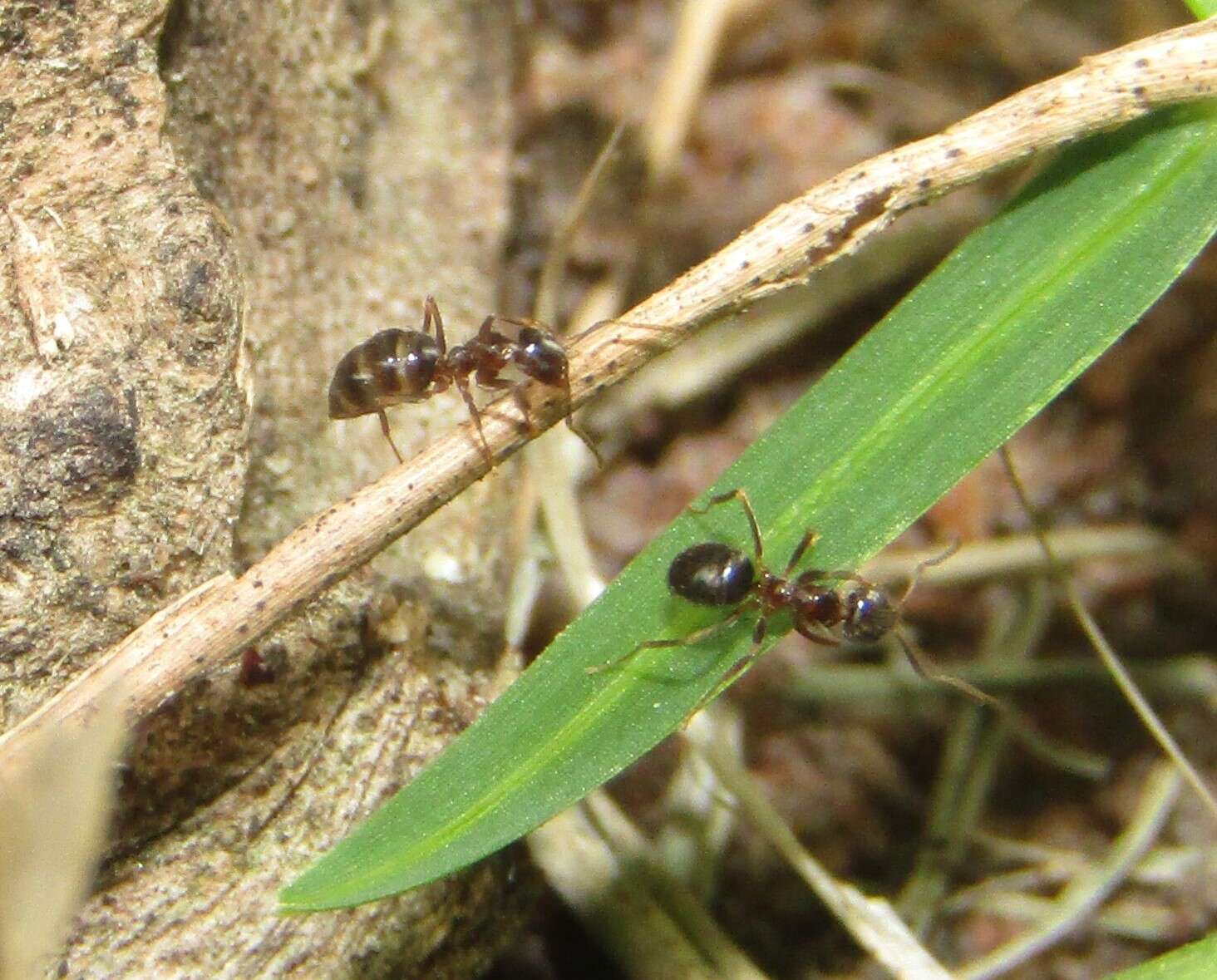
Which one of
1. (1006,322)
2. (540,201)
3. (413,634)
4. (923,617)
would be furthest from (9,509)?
(923,617)

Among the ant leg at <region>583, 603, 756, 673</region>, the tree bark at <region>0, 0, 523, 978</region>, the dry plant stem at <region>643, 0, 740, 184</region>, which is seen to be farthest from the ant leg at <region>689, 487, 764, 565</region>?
the dry plant stem at <region>643, 0, 740, 184</region>

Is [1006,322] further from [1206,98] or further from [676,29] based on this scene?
[676,29]

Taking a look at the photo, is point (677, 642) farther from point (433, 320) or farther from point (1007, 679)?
point (1007, 679)

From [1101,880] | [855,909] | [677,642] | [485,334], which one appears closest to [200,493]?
[677,642]

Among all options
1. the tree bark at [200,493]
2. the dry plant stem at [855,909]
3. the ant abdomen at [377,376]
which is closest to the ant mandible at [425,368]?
the ant abdomen at [377,376]

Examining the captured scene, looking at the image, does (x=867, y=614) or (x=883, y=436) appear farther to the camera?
(x=867, y=614)
